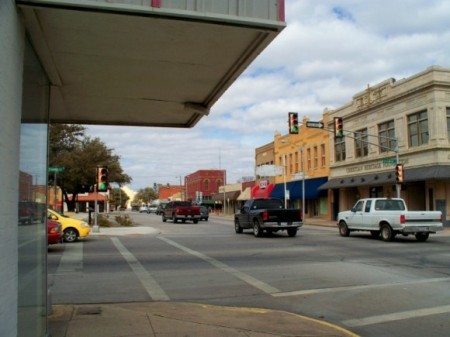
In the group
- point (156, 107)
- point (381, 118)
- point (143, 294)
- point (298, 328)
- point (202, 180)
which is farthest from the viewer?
point (202, 180)

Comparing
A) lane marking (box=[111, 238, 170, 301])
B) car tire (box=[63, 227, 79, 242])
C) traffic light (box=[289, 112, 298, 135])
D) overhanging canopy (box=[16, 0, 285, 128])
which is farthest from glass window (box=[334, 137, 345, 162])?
overhanging canopy (box=[16, 0, 285, 128])

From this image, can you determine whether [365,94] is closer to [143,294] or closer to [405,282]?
[405,282]

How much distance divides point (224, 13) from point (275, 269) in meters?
9.38

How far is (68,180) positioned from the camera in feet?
147

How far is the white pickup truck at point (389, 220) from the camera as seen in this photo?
65.2 feet

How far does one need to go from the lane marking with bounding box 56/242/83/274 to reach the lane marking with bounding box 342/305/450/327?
297 inches

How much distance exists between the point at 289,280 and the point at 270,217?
12508 mm

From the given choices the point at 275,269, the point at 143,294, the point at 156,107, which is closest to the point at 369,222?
the point at 275,269

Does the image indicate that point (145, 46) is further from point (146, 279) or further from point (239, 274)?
point (239, 274)

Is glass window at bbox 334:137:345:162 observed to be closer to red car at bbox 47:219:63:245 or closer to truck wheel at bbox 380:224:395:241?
truck wheel at bbox 380:224:395:241

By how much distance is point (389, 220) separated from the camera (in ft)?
67.2

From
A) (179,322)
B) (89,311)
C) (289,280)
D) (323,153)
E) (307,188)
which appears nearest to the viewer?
(179,322)

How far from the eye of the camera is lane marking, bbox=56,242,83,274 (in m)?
12.3

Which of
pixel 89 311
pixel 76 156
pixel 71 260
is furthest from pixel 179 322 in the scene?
pixel 76 156
